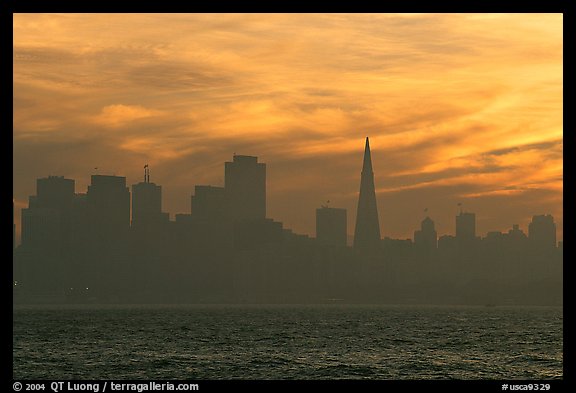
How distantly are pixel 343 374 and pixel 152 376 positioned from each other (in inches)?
634

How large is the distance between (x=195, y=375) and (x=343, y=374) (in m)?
12.6

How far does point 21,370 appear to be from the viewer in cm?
7769

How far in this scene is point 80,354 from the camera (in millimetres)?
97875
